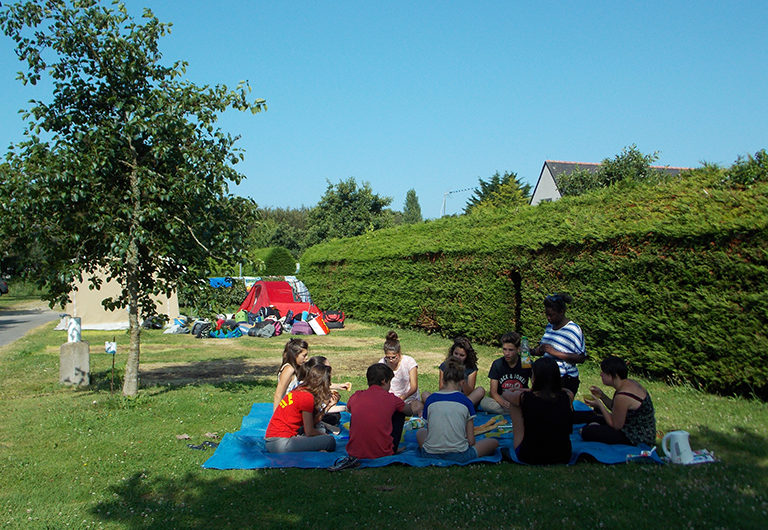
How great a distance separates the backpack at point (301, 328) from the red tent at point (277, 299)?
1.88 meters

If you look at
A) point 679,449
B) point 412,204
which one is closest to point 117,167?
point 679,449

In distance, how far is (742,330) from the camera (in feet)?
27.9

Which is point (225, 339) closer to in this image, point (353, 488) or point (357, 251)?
point (357, 251)

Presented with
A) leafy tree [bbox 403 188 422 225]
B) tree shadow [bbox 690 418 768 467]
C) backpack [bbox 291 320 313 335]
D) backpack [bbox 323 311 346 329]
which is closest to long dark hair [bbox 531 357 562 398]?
tree shadow [bbox 690 418 768 467]

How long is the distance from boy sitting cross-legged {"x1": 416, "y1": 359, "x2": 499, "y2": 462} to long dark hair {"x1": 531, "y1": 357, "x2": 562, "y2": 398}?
30.6 inches

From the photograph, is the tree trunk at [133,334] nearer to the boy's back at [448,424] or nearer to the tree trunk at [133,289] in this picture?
the tree trunk at [133,289]

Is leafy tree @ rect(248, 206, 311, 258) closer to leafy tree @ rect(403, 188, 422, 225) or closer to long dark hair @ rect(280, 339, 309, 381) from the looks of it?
long dark hair @ rect(280, 339, 309, 381)

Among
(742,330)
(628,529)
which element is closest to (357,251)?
(742,330)

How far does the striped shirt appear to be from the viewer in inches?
280

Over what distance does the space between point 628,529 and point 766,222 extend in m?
5.59

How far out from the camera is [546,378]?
5945 millimetres

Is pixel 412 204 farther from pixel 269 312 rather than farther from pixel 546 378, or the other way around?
pixel 546 378

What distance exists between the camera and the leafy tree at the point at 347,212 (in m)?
47.0

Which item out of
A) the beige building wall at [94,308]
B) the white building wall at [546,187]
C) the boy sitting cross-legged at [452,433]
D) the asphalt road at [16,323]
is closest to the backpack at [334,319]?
the beige building wall at [94,308]
